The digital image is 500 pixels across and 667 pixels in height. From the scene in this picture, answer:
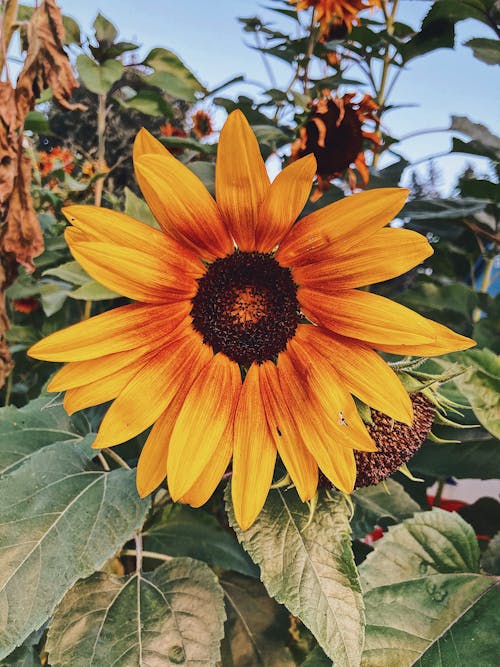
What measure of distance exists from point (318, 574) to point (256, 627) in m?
0.18

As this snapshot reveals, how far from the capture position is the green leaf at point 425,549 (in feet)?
1.43

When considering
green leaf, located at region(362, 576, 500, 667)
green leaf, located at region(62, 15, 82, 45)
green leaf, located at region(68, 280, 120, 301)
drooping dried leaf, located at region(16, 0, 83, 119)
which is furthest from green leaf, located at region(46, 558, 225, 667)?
green leaf, located at region(62, 15, 82, 45)

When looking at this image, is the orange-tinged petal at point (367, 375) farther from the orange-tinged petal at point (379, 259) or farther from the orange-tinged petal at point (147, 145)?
the orange-tinged petal at point (147, 145)

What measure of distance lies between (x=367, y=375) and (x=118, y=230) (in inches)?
6.3

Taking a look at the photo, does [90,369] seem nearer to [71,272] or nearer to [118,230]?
[118,230]

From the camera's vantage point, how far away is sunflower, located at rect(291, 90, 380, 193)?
70 centimetres

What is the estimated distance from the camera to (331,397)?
0.34 metres

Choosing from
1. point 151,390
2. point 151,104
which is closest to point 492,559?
point 151,390

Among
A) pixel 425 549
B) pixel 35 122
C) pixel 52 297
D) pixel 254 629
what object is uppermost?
pixel 35 122

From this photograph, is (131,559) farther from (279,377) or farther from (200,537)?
(279,377)

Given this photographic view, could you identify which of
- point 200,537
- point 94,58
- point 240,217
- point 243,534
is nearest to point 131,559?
point 200,537

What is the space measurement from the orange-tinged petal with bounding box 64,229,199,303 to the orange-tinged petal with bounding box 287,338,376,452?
0.28 ft

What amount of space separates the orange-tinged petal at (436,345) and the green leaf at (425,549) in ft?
0.59

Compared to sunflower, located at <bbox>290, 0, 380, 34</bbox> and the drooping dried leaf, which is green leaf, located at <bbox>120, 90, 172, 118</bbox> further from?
sunflower, located at <bbox>290, 0, 380, 34</bbox>
